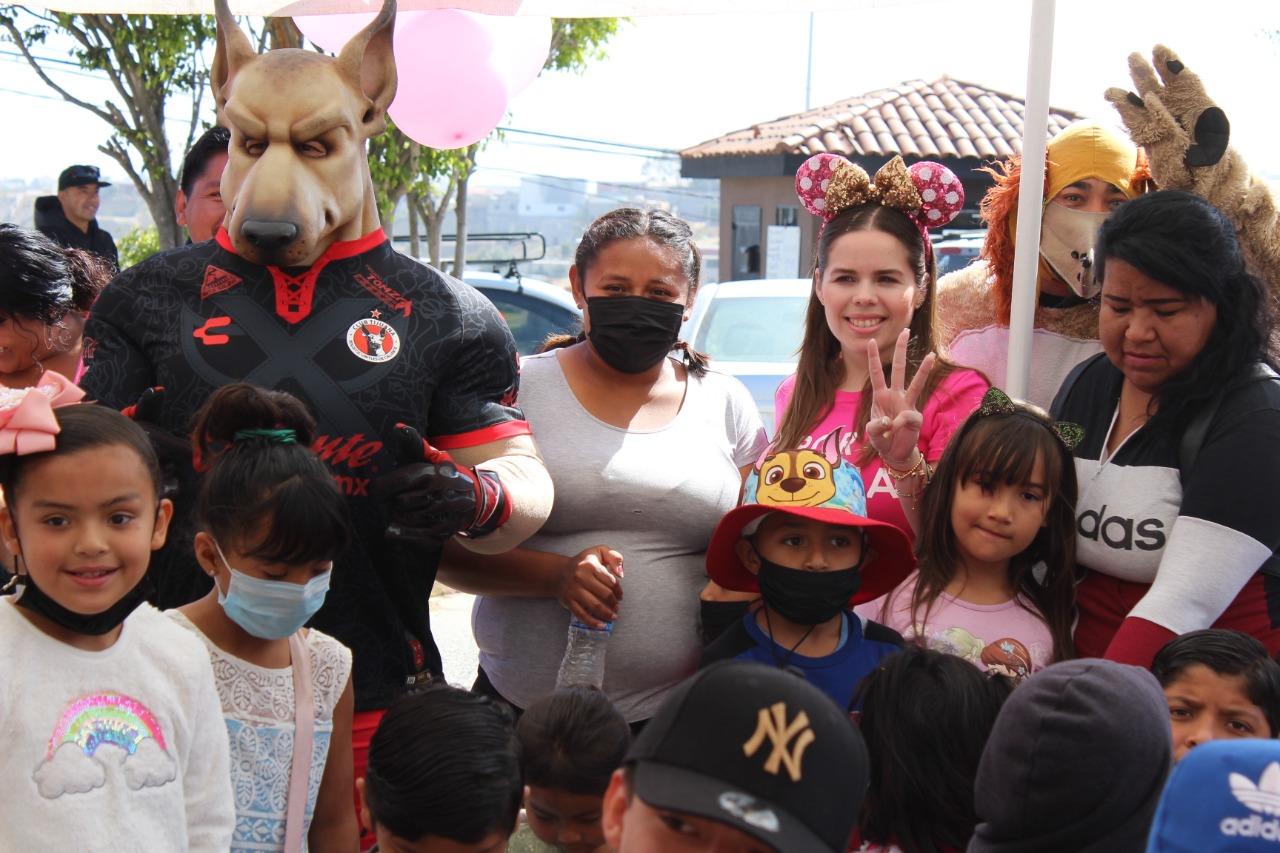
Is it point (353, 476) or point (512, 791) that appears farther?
point (353, 476)

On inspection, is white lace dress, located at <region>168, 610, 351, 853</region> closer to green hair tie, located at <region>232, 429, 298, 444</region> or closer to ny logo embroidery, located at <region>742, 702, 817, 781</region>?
green hair tie, located at <region>232, 429, 298, 444</region>

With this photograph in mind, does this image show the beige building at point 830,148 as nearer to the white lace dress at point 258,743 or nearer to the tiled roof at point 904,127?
the tiled roof at point 904,127

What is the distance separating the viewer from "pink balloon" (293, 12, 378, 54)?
3.65 meters

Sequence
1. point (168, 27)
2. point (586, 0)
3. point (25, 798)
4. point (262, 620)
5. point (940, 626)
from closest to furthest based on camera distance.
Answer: point (25, 798) < point (262, 620) < point (940, 626) < point (586, 0) < point (168, 27)

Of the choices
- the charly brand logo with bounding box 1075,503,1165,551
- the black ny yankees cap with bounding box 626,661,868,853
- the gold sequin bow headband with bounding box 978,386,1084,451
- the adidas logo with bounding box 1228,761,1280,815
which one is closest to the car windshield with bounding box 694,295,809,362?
the gold sequin bow headband with bounding box 978,386,1084,451

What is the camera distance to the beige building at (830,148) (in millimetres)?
17766

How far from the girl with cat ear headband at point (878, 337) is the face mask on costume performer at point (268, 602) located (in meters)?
1.28

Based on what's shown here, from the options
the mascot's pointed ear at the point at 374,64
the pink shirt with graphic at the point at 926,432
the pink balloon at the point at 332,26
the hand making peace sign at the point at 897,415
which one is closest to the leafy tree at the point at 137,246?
the pink balloon at the point at 332,26

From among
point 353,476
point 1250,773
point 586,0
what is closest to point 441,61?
point 586,0

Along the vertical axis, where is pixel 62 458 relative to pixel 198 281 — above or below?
below

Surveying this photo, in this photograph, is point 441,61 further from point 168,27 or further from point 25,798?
point 168,27

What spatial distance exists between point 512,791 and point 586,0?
2.19m

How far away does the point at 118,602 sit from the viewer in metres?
2.14

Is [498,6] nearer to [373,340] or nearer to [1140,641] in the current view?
[373,340]
